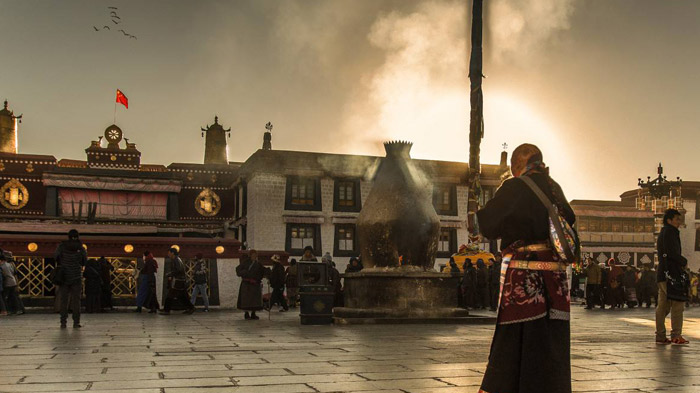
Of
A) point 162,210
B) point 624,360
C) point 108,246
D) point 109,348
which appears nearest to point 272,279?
point 108,246

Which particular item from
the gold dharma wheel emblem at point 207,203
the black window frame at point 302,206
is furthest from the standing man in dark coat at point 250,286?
the gold dharma wheel emblem at point 207,203

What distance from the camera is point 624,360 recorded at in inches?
310

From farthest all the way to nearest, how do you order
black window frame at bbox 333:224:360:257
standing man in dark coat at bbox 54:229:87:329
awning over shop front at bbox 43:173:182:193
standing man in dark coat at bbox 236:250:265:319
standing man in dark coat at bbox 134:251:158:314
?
1. awning over shop front at bbox 43:173:182:193
2. black window frame at bbox 333:224:360:257
3. standing man in dark coat at bbox 134:251:158:314
4. standing man in dark coat at bbox 236:250:265:319
5. standing man in dark coat at bbox 54:229:87:329

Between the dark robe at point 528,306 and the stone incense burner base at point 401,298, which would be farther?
the stone incense burner base at point 401,298

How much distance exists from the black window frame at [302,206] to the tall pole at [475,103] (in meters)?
8.07

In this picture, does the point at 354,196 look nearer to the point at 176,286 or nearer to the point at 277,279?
the point at 277,279

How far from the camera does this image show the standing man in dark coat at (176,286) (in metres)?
18.2

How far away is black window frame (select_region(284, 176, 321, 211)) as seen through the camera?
37719mm

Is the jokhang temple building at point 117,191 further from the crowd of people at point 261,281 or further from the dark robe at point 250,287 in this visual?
the dark robe at point 250,287

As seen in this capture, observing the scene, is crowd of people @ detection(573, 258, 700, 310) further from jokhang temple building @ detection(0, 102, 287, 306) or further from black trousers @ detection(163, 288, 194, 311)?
jokhang temple building @ detection(0, 102, 287, 306)

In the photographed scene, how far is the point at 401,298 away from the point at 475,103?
18.7 meters

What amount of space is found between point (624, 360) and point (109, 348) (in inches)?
227

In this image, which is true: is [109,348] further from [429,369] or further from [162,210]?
[162,210]

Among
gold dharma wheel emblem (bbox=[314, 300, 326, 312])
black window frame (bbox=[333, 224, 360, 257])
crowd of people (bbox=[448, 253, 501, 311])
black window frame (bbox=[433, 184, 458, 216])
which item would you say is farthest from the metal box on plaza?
black window frame (bbox=[433, 184, 458, 216])
